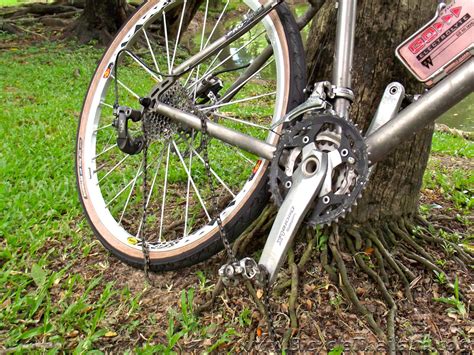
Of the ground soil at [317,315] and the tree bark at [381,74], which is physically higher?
the tree bark at [381,74]

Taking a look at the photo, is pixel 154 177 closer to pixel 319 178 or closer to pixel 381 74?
pixel 319 178

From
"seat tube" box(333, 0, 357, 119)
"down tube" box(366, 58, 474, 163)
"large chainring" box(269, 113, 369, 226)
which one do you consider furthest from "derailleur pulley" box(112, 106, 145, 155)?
"down tube" box(366, 58, 474, 163)

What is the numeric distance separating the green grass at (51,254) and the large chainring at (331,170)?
523 mm

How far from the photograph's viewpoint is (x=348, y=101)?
5.11ft

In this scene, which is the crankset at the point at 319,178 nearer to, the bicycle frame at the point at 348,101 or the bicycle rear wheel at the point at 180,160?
the bicycle frame at the point at 348,101

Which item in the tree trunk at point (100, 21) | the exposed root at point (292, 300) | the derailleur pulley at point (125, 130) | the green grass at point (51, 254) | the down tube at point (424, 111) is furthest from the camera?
the tree trunk at point (100, 21)

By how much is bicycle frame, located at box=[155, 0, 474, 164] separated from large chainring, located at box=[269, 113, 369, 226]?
6cm

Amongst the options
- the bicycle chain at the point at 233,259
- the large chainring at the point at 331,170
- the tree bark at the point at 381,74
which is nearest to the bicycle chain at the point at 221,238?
the bicycle chain at the point at 233,259

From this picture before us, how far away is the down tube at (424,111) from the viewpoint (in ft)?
4.57

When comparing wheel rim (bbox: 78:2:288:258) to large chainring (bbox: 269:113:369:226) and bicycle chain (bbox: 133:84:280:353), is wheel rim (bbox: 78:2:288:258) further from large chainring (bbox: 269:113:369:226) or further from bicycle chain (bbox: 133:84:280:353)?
large chainring (bbox: 269:113:369:226)

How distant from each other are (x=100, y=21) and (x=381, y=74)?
791 centimetres

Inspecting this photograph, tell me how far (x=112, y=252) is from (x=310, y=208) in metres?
0.99

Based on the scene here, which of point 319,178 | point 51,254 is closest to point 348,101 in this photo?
point 319,178

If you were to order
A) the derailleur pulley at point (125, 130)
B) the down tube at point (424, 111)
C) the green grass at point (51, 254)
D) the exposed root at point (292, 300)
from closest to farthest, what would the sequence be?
the down tube at point (424, 111) < the exposed root at point (292, 300) < the green grass at point (51, 254) < the derailleur pulley at point (125, 130)
